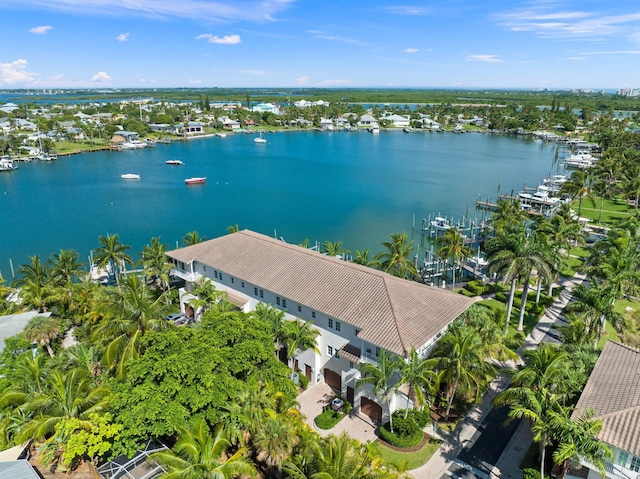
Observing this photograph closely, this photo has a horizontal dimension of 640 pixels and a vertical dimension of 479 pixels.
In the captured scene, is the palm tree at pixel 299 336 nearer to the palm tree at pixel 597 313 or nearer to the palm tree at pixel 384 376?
the palm tree at pixel 384 376

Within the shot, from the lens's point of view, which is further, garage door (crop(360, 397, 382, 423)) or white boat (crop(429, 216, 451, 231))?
white boat (crop(429, 216, 451, 231))

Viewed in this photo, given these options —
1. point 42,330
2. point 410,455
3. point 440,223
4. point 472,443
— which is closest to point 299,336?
point 410,455

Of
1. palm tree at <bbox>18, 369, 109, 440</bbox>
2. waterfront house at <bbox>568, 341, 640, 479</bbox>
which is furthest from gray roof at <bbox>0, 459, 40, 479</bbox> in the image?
waterfront house at <bbox>568, 341, 640, 479</bbox>

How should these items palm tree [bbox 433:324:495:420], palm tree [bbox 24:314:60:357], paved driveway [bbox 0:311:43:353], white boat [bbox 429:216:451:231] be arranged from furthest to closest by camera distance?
white boat [bbox 429:216:451:231]
paved driveway [bbox 0:311:43:353]
palm tree [bbox 24:314:60:357]
palm tree [bbox 433:324:495:420]

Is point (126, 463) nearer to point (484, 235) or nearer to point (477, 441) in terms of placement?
point (477, 441)

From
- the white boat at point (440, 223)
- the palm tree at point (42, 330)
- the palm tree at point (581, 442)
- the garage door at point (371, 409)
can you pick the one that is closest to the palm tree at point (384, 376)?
the garage door at point (371, 409)

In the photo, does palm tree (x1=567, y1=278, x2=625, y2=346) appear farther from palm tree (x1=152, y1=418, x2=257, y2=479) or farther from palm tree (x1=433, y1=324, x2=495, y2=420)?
palm tree (x1=152, y1=418, x2=257, y2=479)
